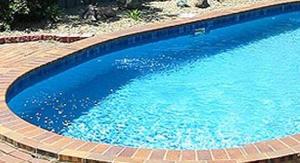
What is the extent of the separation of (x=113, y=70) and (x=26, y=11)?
2.57m

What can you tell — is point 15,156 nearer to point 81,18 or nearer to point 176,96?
point 176,96

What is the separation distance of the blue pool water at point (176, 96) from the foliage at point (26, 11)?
82.6 inches

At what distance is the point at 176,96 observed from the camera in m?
7.50

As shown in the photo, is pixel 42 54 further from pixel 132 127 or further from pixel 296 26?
pixel 296 26

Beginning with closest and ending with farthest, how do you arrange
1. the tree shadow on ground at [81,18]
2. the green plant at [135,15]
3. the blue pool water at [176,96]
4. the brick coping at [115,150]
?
the brick coping at [115,150]
the blue pool water at [176,96]
the tree shadow on ground at [81,18]
the green plant at [135,15]

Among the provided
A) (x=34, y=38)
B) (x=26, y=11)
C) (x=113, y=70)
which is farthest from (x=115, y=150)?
(x=26, y=11)

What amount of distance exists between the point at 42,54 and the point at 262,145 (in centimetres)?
475

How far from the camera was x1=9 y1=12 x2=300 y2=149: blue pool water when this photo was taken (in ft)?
20.1

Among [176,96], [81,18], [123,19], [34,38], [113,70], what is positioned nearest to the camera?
[176,96]

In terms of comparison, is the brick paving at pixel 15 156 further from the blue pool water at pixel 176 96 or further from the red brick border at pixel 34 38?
the red brick border at pixel 34 38

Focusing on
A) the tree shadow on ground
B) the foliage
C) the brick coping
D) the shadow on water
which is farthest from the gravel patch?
the brick coping

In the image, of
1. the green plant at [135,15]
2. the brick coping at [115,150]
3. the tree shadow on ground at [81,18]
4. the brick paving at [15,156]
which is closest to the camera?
the brick coping at [115,150]

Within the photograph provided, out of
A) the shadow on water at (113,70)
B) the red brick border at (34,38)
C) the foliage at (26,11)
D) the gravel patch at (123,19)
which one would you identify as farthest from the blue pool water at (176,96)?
the foliage at (26,11)

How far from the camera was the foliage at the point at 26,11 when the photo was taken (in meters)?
9.97
